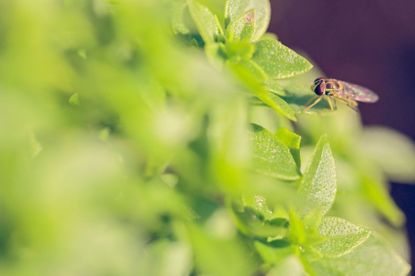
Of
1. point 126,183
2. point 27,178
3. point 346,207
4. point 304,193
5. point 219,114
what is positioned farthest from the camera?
point 346,207

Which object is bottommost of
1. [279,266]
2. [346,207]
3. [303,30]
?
[303,30]

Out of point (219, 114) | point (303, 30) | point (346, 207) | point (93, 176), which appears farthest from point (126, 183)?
point (303, 30)

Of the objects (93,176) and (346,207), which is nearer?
(93,176)

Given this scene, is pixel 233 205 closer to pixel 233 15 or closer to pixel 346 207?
pixel 233 15

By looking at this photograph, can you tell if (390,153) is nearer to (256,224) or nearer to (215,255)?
(256,224)

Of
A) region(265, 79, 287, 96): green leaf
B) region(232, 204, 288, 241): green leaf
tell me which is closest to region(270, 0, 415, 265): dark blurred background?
region(265, 79, 287, 96): green leaf

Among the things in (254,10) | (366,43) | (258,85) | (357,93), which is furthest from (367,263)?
(366,43)

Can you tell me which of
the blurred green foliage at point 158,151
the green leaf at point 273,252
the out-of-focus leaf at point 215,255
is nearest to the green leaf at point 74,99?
the blurred green foliage at point 158,151

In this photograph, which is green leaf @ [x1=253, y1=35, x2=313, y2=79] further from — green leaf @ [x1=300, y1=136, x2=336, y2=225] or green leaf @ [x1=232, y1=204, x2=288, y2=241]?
green leaf @ [x1=232, y1=204, x2=288, y2=241]
